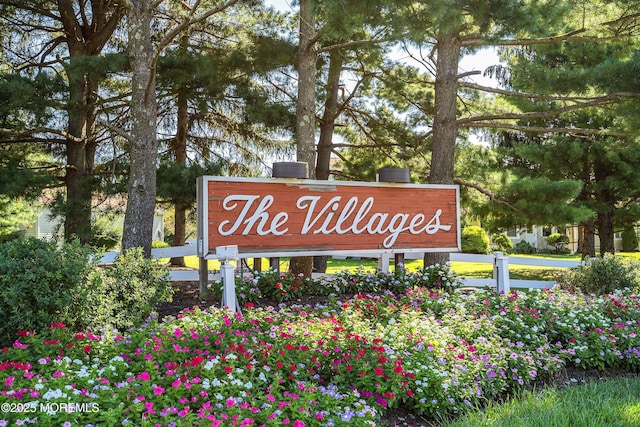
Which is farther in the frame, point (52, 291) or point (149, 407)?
point (52, 291)

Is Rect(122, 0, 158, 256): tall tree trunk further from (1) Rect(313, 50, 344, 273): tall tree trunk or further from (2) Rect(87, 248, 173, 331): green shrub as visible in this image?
(1) Rect(313, 50, 344, 273): tall tree trunk

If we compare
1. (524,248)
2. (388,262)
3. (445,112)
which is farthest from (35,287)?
(524,248)

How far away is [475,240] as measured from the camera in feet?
64.2

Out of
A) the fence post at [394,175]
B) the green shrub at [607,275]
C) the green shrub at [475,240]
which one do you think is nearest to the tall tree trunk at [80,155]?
the fence post at [394,175]

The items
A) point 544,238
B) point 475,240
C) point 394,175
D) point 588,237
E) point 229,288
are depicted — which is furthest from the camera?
point 544,238

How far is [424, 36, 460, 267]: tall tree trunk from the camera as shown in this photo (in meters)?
8.14

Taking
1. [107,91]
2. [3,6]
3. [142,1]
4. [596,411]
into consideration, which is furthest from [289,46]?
[596,411]

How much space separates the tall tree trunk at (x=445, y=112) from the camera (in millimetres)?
8141

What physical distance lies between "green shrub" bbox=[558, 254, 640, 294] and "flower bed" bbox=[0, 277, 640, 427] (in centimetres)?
246

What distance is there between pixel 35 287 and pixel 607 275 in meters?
7.54

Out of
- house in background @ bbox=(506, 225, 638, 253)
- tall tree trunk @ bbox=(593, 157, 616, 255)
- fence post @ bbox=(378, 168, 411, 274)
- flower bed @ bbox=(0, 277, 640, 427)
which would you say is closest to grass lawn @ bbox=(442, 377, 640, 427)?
flower bed @ bbox=(0, 277, 640, 427)

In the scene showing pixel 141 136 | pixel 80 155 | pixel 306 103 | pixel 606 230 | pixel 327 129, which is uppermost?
pixel 327 129

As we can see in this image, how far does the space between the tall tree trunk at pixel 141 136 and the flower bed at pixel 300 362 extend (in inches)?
108

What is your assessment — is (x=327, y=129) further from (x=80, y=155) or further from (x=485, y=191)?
(x=80, y=155)
